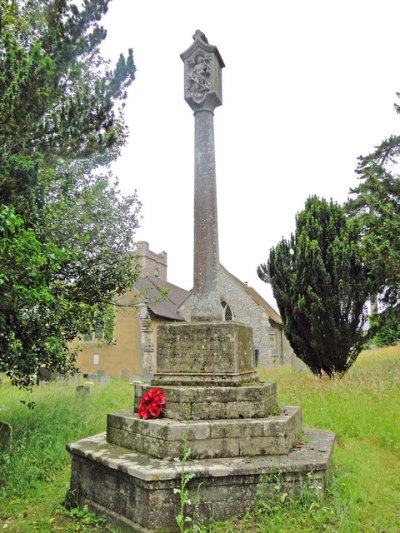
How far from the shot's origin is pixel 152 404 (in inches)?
188

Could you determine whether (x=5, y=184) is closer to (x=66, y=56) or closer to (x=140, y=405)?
A: (x=66, y=56)

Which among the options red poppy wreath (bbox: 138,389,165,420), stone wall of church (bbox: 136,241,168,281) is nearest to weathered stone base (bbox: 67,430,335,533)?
red poppy wreath (bbox: 138,389,165,420)

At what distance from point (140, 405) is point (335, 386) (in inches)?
221

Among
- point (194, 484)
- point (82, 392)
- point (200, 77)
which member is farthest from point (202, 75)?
point (82, 392)

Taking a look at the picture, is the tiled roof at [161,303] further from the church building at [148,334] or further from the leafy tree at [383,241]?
the leafy tree at [383,241]

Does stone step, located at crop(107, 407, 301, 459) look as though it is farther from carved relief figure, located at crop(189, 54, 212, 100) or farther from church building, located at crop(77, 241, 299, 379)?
church building, located at crop(77, 241, 299, 379)

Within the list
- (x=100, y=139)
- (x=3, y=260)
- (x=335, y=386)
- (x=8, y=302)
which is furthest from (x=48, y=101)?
(x=335, y=386)

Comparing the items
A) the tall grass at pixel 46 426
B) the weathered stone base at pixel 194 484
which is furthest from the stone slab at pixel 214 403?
the tall grass at pixel 46 426

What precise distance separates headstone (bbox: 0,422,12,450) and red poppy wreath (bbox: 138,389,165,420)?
128 inches

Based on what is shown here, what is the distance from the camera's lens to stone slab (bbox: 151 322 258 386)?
490 cm

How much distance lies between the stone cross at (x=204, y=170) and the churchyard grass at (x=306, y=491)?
230 centimetres

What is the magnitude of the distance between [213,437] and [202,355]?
957 mm

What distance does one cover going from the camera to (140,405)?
16.2ft

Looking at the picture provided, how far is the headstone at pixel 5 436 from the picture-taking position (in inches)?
267
